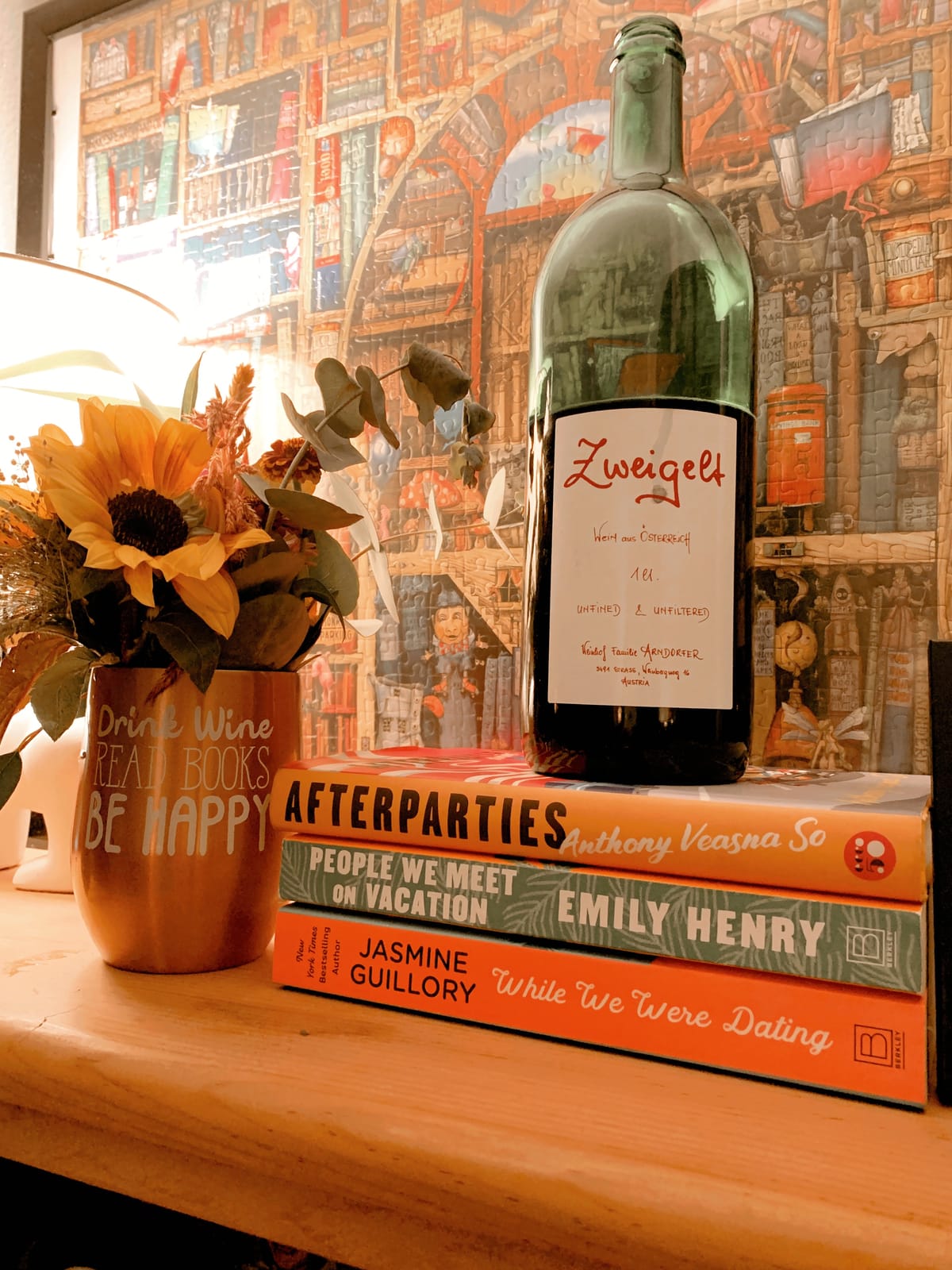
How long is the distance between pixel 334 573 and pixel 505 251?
0.33 m

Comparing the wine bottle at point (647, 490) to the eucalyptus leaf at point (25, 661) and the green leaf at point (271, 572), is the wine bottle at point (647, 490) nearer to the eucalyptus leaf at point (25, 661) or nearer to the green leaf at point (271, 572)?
the green leaf at point (271, 572)

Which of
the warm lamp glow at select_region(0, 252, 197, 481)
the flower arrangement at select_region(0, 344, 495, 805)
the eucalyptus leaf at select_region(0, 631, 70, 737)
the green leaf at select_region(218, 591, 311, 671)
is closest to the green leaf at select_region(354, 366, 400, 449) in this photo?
the flower arrangement at select_region(0, 344, 495, 805)

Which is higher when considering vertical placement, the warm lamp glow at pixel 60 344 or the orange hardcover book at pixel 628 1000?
the warm lamp glow at pixel 60 344

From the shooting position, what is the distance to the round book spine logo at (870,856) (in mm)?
362

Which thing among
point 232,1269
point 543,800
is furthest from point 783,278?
point 232,1269

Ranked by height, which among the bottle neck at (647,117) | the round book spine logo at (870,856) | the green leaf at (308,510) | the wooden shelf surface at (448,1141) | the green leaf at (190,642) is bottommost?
the wooden shelf surface at (448,1141)

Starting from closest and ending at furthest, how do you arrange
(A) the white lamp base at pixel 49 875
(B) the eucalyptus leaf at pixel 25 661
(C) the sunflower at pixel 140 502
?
1. (C) the sunflower at pixel 140 502
2. (B) the eucalyptus leaf at pixel 25 661
3. (A) the white lamp base at pixel 49 875

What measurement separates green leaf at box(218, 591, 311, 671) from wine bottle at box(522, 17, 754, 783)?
14cm

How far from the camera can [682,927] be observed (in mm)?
394

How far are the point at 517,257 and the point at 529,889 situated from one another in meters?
0.51

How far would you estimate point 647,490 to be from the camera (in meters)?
0.47

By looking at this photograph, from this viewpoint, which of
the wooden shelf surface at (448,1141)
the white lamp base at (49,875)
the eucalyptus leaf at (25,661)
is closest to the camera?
the wooden shelf surface at (448,1141)

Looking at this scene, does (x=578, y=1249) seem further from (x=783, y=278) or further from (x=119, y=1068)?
(x=783, y=278)

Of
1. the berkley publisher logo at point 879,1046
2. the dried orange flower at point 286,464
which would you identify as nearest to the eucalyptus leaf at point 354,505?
the dried orange flower at point 286,464
